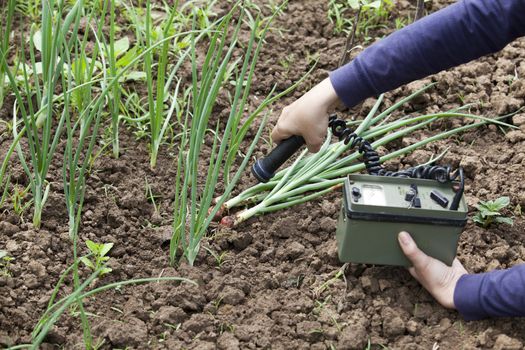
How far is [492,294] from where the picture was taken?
1.96m

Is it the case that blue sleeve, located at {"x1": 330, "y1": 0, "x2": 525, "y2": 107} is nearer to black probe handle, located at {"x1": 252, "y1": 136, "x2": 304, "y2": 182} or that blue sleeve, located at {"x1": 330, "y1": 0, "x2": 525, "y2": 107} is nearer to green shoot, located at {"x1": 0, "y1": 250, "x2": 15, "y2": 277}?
black probe handle, located at {"x1": 252, "y1": 136, "x2": 304, "y2": 182}

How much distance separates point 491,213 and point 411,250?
1.18 feet

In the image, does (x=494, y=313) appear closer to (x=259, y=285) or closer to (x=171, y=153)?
(x=259, y=285)

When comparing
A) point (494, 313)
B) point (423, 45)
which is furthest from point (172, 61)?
point (494, 313)

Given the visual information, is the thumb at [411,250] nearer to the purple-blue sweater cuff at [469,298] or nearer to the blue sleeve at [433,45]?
the purple-blue sweater cuff at [469,298]

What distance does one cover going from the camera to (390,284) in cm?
212

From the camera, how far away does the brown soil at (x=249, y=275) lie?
1.95 metres

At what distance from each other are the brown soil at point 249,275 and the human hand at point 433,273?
0.05 meters

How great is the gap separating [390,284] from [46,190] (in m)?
0.89

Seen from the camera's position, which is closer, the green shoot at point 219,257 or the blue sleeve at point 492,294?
the blue sleeve at point 492,294

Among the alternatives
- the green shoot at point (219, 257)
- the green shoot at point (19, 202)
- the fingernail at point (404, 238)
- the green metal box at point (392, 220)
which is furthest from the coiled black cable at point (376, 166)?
the green shoot at point (19, 202)

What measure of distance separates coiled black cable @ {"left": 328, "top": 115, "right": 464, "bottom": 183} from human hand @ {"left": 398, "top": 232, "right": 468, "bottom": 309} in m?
0.18

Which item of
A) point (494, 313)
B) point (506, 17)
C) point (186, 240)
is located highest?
point (506, 17)

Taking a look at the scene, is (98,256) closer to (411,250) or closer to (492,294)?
(411,250)
